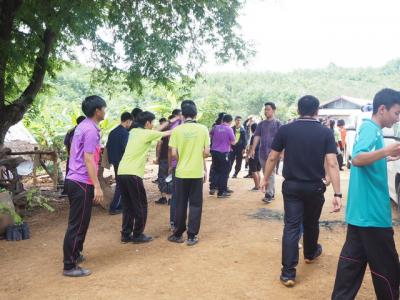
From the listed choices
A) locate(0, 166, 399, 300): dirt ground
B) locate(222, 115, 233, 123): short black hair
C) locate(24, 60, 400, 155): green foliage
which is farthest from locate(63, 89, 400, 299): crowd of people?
locate(24, 60, 400, 155): green foliage

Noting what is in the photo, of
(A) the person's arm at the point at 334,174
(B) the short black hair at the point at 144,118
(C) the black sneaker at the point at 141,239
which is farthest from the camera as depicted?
(C) the black sneaker at the point at 141,239

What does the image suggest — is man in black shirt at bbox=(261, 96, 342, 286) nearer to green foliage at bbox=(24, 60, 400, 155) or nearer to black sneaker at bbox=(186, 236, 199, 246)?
black sneaker at bbox=(186, 236, 199, 246)

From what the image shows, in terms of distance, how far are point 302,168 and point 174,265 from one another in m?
1.89

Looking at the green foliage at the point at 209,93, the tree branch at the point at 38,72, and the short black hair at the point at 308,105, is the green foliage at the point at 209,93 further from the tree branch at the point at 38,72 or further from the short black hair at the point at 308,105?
the short black hair at the point at 308,105

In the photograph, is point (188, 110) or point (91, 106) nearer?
point (91, 106)

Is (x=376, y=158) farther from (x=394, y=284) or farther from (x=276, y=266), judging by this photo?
(x=276, y=266)

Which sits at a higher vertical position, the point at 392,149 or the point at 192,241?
the point at 392,149

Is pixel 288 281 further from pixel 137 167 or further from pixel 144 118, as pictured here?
pixel 144 118

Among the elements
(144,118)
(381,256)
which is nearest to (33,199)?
(144,118)

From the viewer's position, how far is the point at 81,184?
4805 mm

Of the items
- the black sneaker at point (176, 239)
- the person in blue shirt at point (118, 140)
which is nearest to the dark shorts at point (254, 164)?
the person in blue shirt at point (118, 140)

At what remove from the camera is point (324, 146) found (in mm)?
4391

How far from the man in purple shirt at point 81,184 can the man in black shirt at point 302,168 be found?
194 centimetres

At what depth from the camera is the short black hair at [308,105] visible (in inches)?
176
